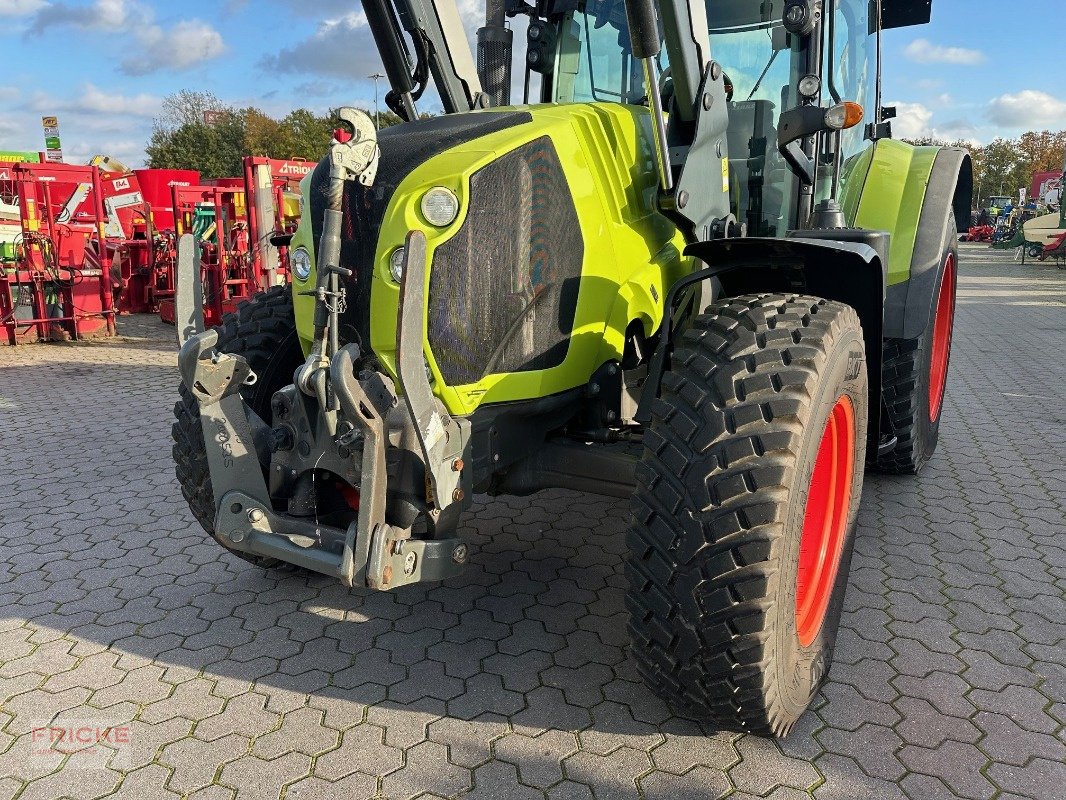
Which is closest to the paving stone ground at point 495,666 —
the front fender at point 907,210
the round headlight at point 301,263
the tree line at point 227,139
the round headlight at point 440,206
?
the front fender at point 907,210

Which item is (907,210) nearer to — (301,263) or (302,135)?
(301,263)

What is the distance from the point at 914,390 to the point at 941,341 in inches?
50.4

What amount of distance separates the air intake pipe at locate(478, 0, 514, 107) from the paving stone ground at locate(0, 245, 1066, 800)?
208 cm

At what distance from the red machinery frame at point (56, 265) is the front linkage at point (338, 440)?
8.90m

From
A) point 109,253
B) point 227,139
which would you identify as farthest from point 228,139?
point 109,253

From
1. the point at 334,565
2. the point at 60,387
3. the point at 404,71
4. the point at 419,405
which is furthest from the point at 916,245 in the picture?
the point at 60,387

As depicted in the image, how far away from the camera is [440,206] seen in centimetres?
234

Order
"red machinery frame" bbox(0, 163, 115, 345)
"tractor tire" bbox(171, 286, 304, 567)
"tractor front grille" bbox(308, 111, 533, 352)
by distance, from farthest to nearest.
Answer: "red machinery frame" bbox(0, 163, 115, 345) → "tractor tire" bbox(171, 286, 304, 567) → "tractor front grille" bbox(308, 111, 533, 352)

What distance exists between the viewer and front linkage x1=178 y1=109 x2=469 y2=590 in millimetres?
2158

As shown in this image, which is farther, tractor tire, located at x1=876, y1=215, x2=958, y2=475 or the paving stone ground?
tractor tire, located at x1=876, y1=215, x2=958, y2=475

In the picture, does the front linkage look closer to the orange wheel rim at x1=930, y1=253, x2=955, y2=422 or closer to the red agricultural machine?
the orange wheel rim at x1=930, y1=253, x2=955, y2=422

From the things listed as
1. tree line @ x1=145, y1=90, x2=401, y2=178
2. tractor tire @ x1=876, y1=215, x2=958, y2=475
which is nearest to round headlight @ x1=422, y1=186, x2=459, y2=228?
tractor tire @ x1=876, y1=215, x2=958, y2=475

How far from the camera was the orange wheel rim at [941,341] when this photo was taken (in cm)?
490

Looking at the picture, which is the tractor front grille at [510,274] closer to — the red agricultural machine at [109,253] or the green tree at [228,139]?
the red agricultural machine at [109,253]
